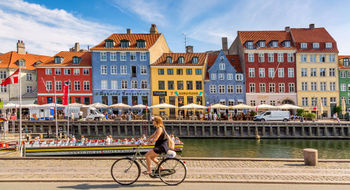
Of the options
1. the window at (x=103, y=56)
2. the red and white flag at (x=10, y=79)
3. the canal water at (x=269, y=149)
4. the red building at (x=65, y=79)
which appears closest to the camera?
the red and white flag at (x=10, y=79)

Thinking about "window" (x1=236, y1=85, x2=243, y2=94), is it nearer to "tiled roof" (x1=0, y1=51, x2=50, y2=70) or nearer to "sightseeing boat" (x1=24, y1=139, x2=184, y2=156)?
"sightseeing boat" (x1=24, y1=139, x2=184, y2=156)

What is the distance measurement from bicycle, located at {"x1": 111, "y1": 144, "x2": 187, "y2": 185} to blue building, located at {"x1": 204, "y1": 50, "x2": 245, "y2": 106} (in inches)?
1433

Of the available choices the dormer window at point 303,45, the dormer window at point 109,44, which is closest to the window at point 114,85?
the dormer window at point 109,44

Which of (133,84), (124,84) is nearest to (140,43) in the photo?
(133,84)

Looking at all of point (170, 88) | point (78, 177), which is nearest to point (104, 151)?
point (78, 177)

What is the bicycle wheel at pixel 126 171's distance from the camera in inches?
316

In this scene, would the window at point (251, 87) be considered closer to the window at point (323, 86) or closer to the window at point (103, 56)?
the window at point (323, 86)

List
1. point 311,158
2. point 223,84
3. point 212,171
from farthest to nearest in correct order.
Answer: point 223,84, point 311,158, point 212,171

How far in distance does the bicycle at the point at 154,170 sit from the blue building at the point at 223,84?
36.4 metres

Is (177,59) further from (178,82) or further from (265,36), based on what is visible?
(265,36)

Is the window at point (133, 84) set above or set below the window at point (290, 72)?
below

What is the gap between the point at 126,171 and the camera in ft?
26.6

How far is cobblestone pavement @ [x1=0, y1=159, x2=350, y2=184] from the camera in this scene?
28.6 ft

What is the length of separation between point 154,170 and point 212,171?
2.85m
